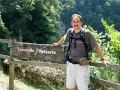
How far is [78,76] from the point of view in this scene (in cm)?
640

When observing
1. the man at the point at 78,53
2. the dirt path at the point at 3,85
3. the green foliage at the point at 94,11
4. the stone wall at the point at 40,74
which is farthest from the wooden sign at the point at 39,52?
the green foliage at the point at 94,11

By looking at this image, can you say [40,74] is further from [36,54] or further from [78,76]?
[78,76]

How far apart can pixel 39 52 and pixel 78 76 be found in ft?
5.64

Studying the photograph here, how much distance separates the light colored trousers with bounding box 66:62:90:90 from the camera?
6.38 m

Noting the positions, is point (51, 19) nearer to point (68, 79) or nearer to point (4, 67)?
point (4, 67)

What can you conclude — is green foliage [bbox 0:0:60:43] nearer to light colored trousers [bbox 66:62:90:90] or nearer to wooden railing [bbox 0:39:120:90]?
wooden railing [bbox 0:39:120:90]

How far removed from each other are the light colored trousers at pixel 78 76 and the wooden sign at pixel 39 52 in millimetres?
1001

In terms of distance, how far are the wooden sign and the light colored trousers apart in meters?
1.00

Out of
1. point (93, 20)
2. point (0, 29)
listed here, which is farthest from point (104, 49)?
point (93, 20)

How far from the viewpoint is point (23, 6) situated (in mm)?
42875

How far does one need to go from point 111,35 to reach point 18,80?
9.32 feet

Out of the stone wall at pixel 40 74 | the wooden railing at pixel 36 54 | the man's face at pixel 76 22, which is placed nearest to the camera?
the man's face at pixel 76 22

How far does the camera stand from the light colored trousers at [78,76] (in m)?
6.38

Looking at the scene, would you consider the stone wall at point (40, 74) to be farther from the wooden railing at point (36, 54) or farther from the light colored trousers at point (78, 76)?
the light colored trousers at point (78, 76)
